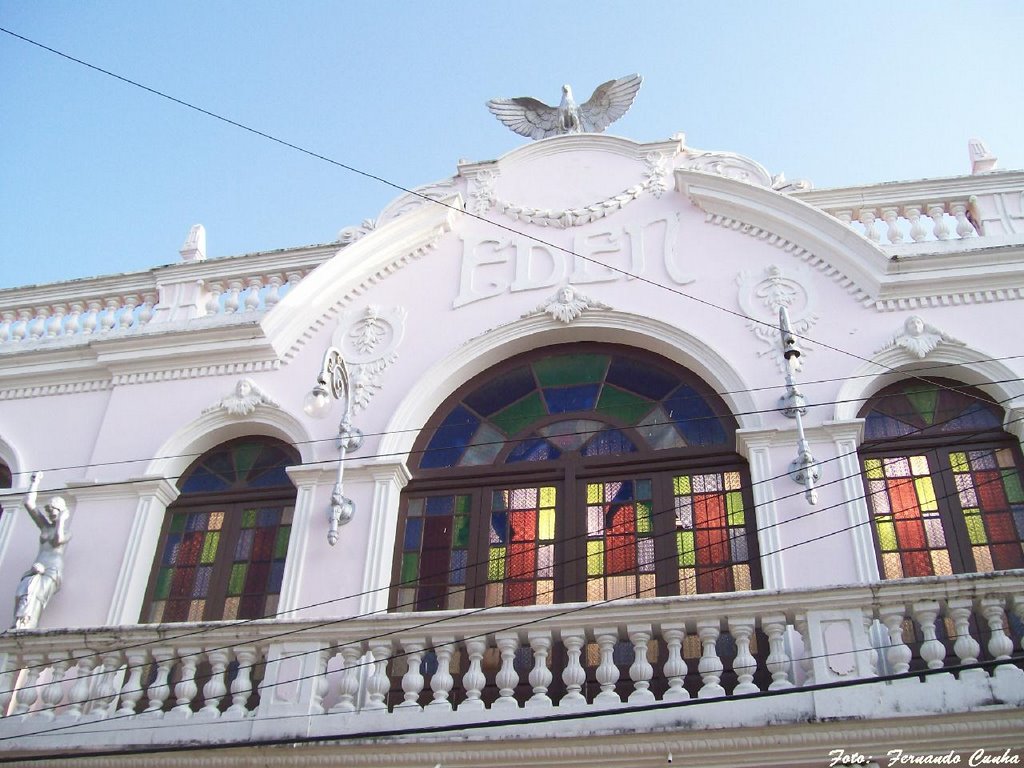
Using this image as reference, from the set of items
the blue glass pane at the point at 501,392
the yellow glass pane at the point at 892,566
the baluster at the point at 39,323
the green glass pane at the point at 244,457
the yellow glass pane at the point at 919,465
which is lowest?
the yellow glass pane at the point at 892,566

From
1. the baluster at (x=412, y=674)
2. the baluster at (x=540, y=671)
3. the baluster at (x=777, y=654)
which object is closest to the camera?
the baluster at (x=777, y=654)

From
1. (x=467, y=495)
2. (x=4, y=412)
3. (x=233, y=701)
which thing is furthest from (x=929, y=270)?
(x=4, y=412)

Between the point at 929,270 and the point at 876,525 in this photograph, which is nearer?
the point at 876,525

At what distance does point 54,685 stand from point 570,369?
18.7 ft

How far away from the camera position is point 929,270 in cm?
1115

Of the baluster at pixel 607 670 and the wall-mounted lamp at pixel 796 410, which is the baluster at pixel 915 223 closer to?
the wall-mounted lamp at pixel 796 410

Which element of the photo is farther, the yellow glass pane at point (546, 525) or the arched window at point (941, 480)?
the yellow glass pane at point (546, 525)

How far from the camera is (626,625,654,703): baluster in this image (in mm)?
8406

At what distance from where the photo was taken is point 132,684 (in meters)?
9.52

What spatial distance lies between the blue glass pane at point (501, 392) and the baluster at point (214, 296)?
3544 mm

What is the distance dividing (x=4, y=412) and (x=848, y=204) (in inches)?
381

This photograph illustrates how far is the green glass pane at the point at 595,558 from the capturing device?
1012cm

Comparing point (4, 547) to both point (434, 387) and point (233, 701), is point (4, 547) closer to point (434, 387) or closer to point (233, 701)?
point (233, 701)

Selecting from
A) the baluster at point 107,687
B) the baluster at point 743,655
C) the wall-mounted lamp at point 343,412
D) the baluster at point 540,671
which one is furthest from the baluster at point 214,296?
the baluster at point 743,655
